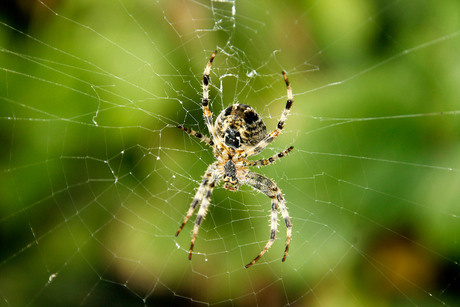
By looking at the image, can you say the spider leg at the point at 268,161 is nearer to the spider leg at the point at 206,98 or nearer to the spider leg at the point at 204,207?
the spider leg at the point at 204,207

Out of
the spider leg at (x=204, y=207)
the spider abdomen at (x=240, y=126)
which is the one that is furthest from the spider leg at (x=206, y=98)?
the spider leg at (x=204, y=207)

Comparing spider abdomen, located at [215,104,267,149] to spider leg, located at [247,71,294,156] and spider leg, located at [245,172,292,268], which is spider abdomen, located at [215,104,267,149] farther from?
spider leg, located at [245,172,292,268]

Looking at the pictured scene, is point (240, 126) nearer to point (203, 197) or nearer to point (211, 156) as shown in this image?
point (211, 156)

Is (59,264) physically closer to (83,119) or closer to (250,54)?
(83,119)

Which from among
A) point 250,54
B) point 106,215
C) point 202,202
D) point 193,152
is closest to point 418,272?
point 202,202

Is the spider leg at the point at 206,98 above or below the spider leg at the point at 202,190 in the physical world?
above

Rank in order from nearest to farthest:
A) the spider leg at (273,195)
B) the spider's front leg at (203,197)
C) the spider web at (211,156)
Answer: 1. the spider web at (211,156)
2. the spider's front leg at (203,197)
3. the spider leg at (273,195)

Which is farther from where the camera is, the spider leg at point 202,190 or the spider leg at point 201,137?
the spider leg at point 202,190

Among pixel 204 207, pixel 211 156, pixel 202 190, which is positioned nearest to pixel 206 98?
pixel 211 156
